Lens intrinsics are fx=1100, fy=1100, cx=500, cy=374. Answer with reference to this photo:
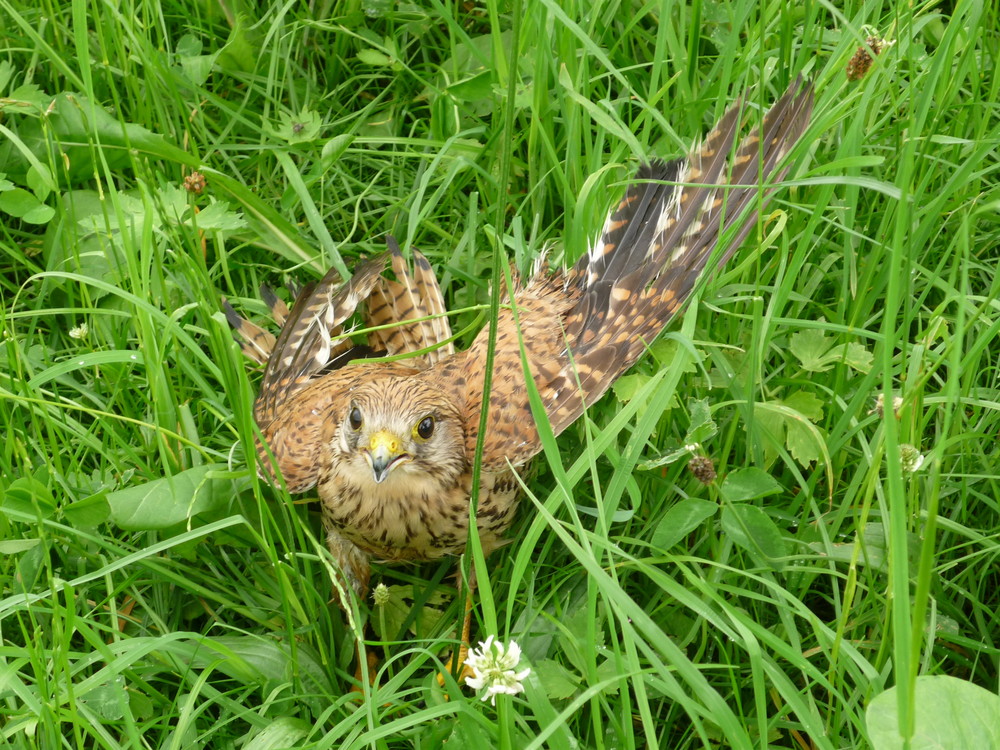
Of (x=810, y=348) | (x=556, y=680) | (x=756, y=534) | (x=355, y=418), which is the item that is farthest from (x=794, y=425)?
(x=355, y=418)

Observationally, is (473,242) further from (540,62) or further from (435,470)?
(435,470)

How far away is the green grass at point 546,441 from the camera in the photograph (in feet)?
8.25

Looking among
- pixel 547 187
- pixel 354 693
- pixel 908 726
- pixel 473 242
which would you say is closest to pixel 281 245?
pixel 473 242

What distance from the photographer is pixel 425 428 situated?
3.08m

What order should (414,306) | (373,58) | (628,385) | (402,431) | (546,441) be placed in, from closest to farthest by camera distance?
(546,441) < (402,431) < (628,385) < (414,306) < (373,58)

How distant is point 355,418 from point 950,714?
168 centimetres

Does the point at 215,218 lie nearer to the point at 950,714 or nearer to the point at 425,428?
the point at 425,428

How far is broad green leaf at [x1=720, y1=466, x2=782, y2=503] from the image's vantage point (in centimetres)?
269

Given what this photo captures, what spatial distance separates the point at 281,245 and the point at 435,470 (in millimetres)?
1278

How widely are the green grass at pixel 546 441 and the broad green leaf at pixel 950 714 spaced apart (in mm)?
108

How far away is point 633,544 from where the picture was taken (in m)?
2.97

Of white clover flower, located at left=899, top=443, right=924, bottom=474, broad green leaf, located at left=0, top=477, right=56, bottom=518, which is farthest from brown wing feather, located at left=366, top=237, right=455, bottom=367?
white clover flower, located at left=899, top=443, right=924, bottom=474

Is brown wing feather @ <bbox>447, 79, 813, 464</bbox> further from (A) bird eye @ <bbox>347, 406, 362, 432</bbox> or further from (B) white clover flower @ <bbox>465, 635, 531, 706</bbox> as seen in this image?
(B) white clover flower @ <bbox>465, 635, 531, 706</bbox>

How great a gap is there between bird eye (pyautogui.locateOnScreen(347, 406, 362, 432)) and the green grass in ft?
1.05
